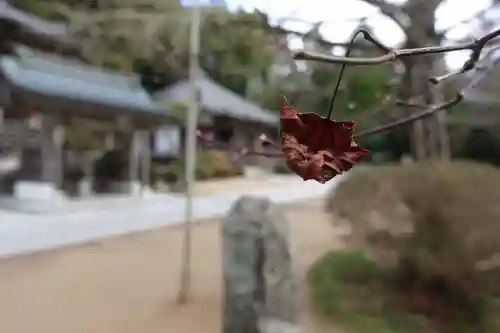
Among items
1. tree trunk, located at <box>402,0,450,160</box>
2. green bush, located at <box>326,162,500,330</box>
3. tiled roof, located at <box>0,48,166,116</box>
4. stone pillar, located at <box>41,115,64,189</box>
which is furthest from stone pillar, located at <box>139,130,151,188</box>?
tree trunk, located at <box>402,0,450,160</box>

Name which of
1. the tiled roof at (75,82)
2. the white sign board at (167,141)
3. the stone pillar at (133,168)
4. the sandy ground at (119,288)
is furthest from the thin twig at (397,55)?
the white sign board at (167,141)

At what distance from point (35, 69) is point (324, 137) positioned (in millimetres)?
4931

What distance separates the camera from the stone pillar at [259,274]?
168 cm

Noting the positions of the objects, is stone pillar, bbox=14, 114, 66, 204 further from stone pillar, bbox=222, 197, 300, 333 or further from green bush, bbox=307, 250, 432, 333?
stone pillar, bbox=222, 197, 300, 333

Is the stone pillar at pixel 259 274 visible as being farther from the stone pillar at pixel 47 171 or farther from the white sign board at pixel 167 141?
the white sign board at pixel 167 141

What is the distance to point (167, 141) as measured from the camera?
30.6 ft

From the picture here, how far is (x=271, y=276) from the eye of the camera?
1703 millimetres

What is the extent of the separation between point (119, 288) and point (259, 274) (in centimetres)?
112

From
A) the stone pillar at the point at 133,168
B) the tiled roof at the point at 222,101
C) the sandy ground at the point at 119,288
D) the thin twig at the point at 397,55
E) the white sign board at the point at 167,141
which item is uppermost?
the tiled roof at the point at 222,101

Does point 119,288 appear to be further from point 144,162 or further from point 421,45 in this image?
point 144,162

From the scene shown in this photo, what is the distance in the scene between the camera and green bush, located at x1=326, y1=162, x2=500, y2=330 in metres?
1.91

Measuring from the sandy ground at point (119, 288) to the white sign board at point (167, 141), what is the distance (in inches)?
210

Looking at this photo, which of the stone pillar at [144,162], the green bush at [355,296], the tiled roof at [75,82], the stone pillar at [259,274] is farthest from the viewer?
the stone pillar at [144,162]

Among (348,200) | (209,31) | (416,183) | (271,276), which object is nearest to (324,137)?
(271,276)
